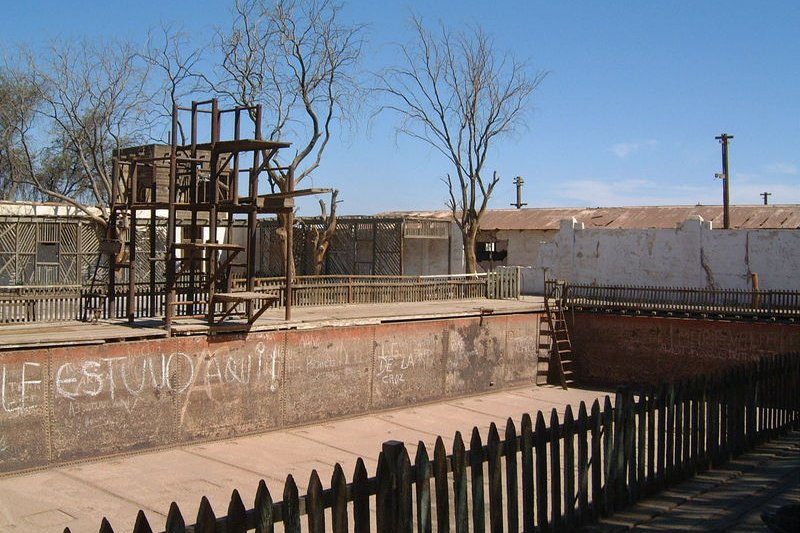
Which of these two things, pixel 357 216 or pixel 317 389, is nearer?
pixel 317 389

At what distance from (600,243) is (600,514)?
26443 mm

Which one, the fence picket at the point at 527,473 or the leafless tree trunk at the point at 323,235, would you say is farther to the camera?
the leafless tree trunk at the point at 323,235

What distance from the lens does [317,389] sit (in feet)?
56.6

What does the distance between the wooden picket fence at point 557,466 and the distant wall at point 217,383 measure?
5832 mm

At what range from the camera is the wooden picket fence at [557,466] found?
503 centimetres

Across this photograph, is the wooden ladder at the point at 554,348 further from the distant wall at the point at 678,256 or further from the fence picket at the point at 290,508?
the fence picket at the point at 290,508

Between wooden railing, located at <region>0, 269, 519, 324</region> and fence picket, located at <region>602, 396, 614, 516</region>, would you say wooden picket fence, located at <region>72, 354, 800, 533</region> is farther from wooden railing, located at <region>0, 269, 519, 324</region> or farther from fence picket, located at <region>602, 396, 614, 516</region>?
wooden railing, located at <region>0, 269, 519, 324</region>

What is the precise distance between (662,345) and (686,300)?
Answer: 1685 mm

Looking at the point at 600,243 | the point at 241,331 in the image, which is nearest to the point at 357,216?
the point at 600,243

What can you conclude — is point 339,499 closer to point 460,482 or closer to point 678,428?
point 460,482

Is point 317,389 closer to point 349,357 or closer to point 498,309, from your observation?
point 349,357

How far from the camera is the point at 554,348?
78.9 feet

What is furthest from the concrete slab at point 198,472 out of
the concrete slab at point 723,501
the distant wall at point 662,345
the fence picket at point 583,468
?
the distant wall at point 662,345

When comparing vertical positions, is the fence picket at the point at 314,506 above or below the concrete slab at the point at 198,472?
above
